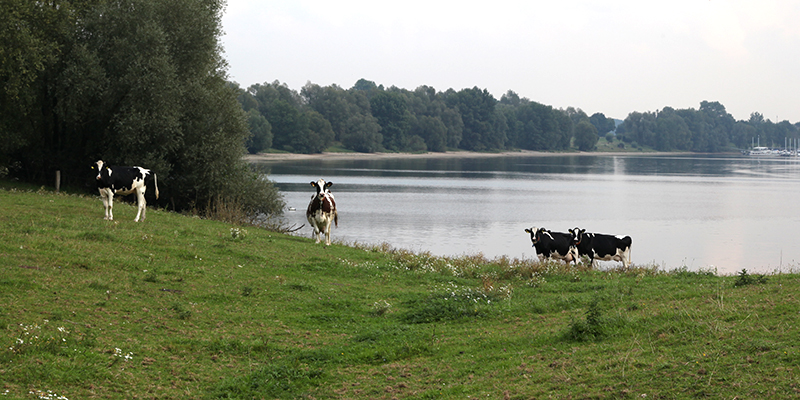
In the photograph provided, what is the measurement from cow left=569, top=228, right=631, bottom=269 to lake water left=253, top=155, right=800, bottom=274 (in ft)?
14.6

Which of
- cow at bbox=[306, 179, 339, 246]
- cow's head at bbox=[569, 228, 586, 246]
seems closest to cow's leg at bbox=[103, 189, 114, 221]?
cow at bbox=[306, 179, 339, 246]

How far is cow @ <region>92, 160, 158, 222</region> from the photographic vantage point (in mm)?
23109

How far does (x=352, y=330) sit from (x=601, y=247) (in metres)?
15.4

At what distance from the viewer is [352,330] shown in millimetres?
12648

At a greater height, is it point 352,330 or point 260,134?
point 260,134

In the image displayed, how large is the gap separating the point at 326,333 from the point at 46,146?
30101 mm

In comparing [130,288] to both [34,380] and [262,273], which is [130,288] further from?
[34,380]

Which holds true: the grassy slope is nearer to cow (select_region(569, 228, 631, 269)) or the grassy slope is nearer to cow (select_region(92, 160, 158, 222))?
cow (select_region(92, 160, 158, 222))

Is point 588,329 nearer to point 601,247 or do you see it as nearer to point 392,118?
point 601,247

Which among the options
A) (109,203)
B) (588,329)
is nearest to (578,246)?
(588,329)

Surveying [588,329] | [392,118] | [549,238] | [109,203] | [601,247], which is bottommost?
[601,247]

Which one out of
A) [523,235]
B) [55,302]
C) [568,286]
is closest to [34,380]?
[55,302]

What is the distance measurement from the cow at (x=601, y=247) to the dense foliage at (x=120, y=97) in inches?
768

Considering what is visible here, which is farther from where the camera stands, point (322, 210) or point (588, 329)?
point (322, 210)
